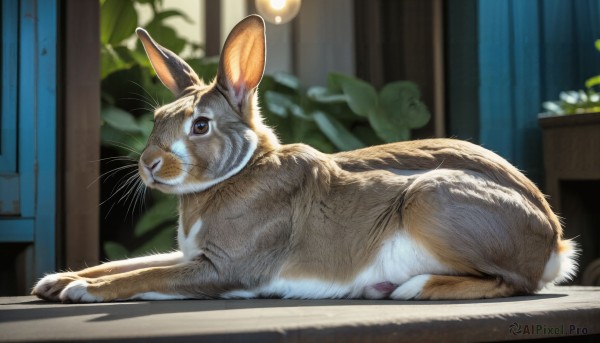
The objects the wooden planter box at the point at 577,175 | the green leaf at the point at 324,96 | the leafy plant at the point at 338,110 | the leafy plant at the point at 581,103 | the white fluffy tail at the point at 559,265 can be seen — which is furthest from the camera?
the green leaf at the point at 324,96

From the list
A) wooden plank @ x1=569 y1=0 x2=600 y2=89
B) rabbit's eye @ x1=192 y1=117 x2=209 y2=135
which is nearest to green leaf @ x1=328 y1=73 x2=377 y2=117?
wooden plank @ x1=569 y1=0 x2=600 y2=89

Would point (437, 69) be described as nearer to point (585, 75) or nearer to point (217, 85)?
point (585, 75)

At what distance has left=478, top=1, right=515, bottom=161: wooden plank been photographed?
3.84m

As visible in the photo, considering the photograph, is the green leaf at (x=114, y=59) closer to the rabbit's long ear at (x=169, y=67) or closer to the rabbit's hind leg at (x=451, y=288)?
the rabbit's long ear at (x=169, y=67)

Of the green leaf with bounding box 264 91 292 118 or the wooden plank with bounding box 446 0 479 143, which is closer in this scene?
the wooden plank with bounding box 446 0 479 143

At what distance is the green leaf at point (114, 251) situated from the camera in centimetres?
394

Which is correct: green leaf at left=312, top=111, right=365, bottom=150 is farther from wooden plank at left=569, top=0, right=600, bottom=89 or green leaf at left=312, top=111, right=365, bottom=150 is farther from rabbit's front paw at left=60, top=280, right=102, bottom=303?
rabbit's front paw at left=60, top=280, right=102, bottom=303

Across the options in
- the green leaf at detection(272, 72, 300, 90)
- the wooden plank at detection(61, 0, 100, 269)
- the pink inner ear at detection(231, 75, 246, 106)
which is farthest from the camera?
the green leaf at detection(272, 72, 300, 90)

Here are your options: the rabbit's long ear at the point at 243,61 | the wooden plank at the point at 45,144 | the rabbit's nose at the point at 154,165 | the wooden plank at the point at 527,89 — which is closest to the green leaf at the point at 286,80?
the wooden plank at the point at 527,89

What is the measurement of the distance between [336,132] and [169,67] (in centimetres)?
189

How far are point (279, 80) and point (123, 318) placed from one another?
2829mm

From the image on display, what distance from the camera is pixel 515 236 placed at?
206cm

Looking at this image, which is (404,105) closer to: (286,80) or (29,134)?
(286,80)

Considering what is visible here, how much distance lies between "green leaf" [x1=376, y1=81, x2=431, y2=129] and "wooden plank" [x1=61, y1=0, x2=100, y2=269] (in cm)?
173
